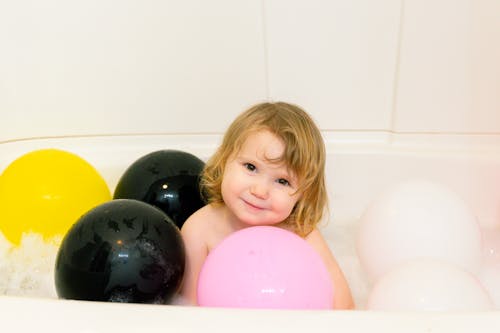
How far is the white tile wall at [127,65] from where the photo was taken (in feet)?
4.99

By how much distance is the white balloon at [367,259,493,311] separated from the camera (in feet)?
2.86

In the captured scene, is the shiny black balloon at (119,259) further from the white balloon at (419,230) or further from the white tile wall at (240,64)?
the white tile wall at (240,64)

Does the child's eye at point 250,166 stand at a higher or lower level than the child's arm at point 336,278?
higher

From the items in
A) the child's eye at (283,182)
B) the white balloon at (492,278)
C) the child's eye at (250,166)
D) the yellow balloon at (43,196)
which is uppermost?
the child's eye at (250,166)

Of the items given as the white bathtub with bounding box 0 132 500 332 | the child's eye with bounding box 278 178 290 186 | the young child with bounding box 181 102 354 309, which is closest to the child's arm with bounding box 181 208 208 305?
the young child with bounding box 181 102 354 309

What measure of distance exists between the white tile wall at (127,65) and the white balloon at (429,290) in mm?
756

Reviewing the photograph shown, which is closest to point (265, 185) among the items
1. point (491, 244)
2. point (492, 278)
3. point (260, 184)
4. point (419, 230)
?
point (260, 184)

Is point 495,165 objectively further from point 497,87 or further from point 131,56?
point 131,56

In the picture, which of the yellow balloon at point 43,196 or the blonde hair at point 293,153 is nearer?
the blonde hair at point 293,153

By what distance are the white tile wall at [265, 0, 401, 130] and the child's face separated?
419 millimetres

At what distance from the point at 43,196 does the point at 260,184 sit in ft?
1.67

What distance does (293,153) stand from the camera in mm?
1149

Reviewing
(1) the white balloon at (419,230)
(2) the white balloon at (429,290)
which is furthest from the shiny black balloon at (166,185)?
(2) the white balloon at (429,290)

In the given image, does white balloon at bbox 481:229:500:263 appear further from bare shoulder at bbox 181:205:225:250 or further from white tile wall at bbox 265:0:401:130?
bare shoulder at bbox 181:205:225:250
